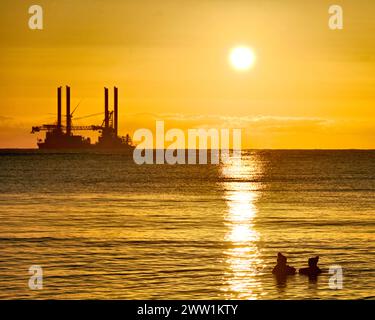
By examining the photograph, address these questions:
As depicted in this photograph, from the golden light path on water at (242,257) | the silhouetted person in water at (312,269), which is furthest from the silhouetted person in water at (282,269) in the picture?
the golden light path on water at (242,257)

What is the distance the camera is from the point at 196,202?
61781 millimetres

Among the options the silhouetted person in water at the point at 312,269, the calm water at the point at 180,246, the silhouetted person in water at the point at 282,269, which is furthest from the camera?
the silhouetted person in water at the point at 312,269

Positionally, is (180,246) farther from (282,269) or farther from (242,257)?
(282,269)

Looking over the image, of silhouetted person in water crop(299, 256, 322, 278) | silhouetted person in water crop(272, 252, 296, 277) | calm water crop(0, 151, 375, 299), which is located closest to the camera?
calm water crop(0, 151, 375, 299)

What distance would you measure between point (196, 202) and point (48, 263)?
34638mm

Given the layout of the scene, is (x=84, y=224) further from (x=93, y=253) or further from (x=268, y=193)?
(x=268, y=193)

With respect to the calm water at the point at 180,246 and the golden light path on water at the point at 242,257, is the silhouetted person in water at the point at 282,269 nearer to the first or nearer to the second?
the calm water at the point at 180,246

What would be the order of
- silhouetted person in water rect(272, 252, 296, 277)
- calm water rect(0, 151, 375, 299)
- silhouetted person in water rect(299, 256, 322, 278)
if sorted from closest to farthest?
calm water rect(0, 151, 375, 299) < silhouetted person in water rect(272, 252, 296, 277) < silhouetted person in water rect(299, 256, 322, 278)

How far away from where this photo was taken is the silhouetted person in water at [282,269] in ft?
79.3

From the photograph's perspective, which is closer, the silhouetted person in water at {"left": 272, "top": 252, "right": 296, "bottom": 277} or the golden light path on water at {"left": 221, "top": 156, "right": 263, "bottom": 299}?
the golden light path on water at {"left": 221, "top": 156, "right": 263, "bottom": 299}

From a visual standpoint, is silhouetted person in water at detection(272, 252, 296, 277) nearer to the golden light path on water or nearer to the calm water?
the calm water

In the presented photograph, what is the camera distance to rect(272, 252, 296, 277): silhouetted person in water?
952 inches

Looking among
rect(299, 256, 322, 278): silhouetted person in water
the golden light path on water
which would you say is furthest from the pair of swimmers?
the golden light path on water

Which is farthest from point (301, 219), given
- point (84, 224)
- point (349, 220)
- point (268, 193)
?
point (268, 193)
